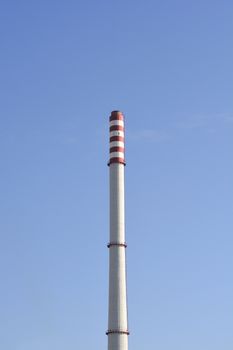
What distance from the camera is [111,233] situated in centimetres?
4966

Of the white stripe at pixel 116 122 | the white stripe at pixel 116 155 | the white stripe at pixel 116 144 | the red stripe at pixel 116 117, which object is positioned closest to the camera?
the white stripe at pixel 116 155

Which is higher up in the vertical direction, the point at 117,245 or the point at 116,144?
the point at 116,144

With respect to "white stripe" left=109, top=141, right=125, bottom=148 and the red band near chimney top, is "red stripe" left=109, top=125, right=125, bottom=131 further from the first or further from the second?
the red band near chimney top

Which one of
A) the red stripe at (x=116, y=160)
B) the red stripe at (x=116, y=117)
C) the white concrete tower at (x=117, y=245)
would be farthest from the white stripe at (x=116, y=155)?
the red stripe at (x=116, y=117)

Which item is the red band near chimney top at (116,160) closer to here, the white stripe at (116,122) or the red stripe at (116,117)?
the white stripe at (116,122)

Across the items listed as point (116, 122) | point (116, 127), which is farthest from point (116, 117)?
point (116, 127)

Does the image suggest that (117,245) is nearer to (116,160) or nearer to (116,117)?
(116,160)

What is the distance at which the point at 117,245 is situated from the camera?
161 feet

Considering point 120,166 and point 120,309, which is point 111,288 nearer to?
point 120,309

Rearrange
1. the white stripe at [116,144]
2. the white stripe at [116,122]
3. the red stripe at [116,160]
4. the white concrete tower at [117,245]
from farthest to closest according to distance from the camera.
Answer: the white stripe at [116,122] → the white stripe at [116,144] → the red stripe at [116,160] → the white concrete tower at [117,245]

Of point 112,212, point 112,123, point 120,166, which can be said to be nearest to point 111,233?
point 112,212

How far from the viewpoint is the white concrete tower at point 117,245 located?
4697 centimetres

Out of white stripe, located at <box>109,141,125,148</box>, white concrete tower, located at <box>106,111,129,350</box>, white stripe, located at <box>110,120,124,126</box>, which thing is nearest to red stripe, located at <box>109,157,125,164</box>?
white concrete tower, located at <box>106,111,129,350</box>

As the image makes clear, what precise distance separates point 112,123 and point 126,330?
56.0 feet
